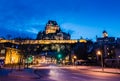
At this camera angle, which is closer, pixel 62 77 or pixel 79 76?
pixel 62 77

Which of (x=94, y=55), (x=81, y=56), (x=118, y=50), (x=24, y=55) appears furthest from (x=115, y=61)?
(x=81, y=56)

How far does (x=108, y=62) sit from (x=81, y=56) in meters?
57.6

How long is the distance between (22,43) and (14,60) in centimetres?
3027

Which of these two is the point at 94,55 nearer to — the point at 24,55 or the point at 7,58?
the point at 7,58

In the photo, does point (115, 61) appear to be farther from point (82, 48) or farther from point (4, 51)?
point (82, 48)

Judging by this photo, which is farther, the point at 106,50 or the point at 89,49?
the point at 89,49

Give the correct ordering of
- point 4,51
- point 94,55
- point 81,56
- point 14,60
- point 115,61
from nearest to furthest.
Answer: point 115,61
point 4,51
point 14,60
point 94,55
point 81,56

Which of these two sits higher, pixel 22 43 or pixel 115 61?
pixel 22 43

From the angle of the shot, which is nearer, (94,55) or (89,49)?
(94,55)

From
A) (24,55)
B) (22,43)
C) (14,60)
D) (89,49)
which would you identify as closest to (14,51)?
(14,60)

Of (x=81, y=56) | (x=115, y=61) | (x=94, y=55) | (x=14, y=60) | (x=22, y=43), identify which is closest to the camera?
(x=115, y=61)

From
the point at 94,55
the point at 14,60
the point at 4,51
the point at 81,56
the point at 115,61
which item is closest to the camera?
the point at 115,61

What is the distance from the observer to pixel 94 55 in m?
140

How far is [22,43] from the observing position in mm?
99062
